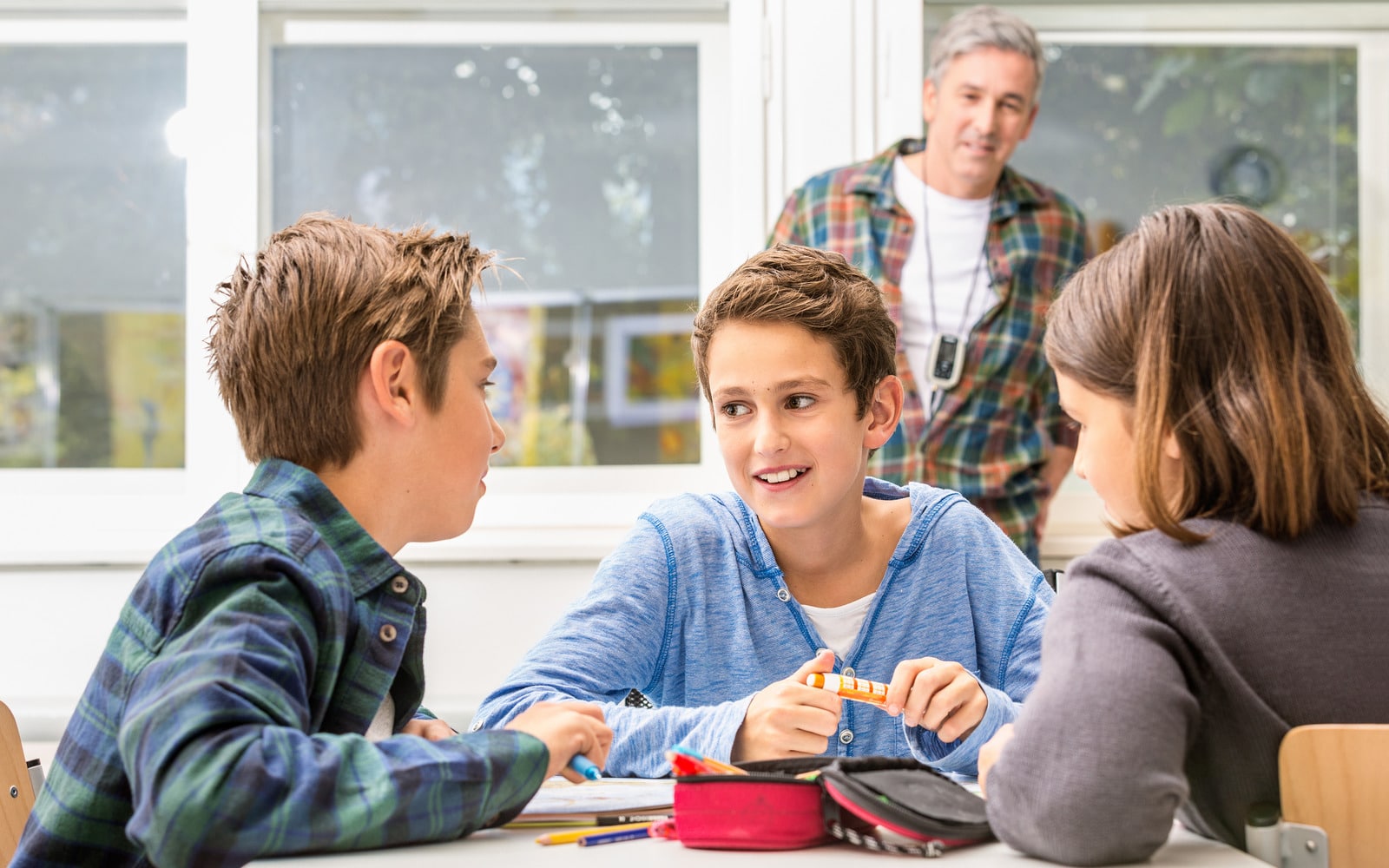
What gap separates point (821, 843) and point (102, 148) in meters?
3.06

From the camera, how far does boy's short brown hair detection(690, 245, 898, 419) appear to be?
5.06 ft

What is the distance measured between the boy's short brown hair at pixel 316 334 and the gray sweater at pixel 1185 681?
673mm

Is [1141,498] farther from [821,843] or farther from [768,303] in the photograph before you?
[768,303]

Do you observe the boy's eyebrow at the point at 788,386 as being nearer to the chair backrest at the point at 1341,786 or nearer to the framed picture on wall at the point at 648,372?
the chair backrest at the point at 1341,786

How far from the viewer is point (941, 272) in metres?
2.94

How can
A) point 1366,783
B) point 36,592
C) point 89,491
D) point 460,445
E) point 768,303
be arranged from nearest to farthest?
point 1366,783 < point 460,445 < point 768,303 < point 36,592 < point 89,491

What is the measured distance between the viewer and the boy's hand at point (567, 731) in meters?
1.07

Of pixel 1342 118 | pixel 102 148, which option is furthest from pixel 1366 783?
pixel 102 148

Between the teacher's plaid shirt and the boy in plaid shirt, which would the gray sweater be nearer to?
the boy in plaid shirt

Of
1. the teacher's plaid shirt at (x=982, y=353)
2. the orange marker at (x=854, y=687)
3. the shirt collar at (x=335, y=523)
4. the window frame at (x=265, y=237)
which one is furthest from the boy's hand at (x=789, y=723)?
the window frame at (x=265, y=237)

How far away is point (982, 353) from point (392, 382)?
193 cm

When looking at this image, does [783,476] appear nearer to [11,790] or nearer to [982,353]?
[11,790]

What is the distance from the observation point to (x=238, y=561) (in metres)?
0.97

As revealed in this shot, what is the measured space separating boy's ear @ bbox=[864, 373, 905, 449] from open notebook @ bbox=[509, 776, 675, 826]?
60 cm
